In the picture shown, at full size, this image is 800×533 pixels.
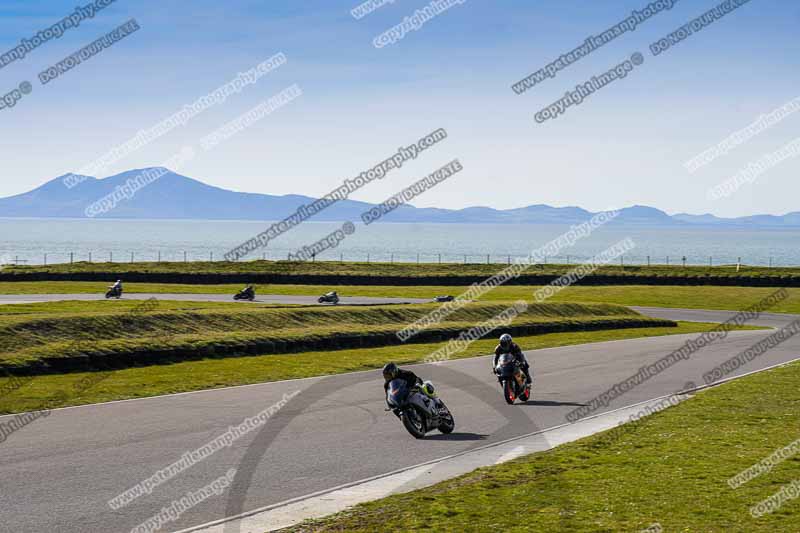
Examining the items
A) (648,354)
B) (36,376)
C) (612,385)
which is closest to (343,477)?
(612,385)

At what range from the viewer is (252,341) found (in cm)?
2947

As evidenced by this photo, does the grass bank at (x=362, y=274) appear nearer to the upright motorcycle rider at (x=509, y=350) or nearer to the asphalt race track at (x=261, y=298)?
the asphalt race track at (x=261, y=298)

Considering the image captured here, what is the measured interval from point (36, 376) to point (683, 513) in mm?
18666

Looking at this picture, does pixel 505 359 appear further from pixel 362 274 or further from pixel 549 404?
pixel 362 274

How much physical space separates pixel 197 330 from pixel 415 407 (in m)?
17.0

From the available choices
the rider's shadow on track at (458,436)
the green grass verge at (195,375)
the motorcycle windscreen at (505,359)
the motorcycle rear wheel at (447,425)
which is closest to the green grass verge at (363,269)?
the green grass verge at (195,375)

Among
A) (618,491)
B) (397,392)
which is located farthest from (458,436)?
(618,491)

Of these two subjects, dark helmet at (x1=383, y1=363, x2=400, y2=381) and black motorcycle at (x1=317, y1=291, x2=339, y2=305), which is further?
black motorcycle at (x1=317, y1=291, x2=339, y2=305)

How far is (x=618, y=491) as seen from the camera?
36.0 ft

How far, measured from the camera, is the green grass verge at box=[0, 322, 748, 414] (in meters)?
19.6

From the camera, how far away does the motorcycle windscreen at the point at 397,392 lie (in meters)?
15.0

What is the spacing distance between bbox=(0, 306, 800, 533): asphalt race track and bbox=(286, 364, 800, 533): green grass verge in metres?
1.71

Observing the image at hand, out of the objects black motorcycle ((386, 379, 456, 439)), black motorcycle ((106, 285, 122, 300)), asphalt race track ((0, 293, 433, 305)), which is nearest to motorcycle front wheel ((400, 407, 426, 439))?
black motorcycle ((386, 379, 456, 439))

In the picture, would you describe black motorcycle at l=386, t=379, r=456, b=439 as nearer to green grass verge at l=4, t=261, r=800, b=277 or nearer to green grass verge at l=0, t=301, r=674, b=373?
green grass verge at l=0, t=301, r=674, b=373
